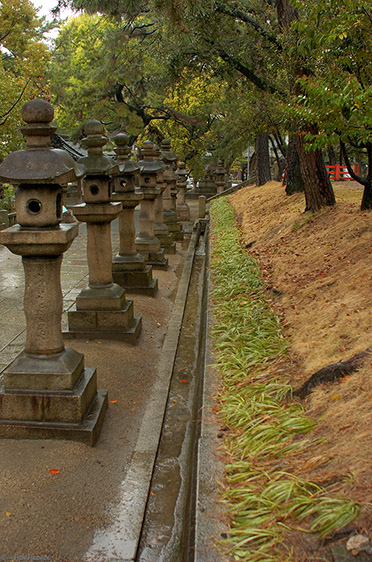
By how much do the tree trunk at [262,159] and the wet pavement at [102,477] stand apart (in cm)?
1715

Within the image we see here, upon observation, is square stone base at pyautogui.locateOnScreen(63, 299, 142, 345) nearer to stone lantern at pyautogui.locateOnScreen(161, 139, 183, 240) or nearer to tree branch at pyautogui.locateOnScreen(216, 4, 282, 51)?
tree branch at pyautogui.locateOnScreen(216, 4, 282, 51)

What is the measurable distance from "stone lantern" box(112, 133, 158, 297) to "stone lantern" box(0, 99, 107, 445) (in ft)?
14.1

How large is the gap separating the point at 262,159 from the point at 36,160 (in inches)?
769

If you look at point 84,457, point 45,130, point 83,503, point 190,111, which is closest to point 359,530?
point 83,503

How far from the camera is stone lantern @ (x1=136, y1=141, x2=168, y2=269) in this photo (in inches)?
441

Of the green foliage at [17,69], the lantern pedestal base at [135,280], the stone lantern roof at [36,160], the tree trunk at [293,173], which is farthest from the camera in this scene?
the green foliage at [17,69]

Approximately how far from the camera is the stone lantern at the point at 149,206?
36.7 ft

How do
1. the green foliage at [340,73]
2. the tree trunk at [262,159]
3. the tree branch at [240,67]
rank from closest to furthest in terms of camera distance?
the green foliage at [340,73], the tree branch at [240,67], the tree trunk at [262,159]

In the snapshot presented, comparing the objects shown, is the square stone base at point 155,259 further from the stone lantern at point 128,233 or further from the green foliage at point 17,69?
the green foliage at point 17,69

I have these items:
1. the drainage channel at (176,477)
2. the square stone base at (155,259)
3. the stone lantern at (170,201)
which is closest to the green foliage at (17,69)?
the stone lantern at (170,201)

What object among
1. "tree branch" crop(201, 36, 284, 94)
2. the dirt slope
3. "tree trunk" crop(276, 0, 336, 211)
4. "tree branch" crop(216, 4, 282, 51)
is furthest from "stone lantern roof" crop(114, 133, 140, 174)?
"tree branch" crop(201, 36, 284, 94)

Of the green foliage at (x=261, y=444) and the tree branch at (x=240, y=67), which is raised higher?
the tree branch at (x=240, y=67)

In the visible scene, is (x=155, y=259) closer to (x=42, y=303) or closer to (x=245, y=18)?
(x=245, y=18)

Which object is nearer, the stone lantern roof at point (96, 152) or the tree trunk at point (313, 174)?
the stone lantern roof at point (96, 152)
